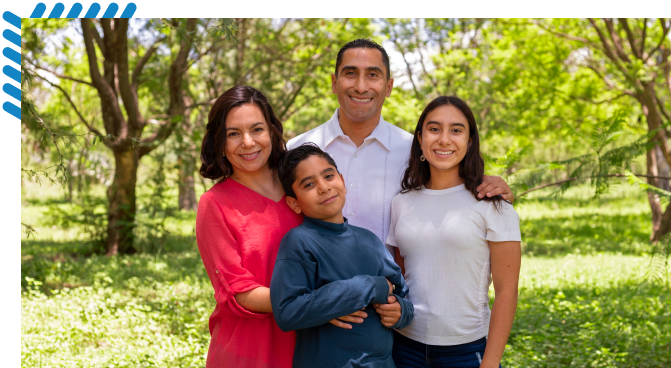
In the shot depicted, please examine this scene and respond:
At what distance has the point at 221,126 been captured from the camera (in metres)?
2.39

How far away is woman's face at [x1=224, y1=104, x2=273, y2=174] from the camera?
2.37m

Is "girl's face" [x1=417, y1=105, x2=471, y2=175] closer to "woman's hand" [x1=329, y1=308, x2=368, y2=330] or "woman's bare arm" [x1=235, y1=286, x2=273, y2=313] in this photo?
"woman's hand" [x1=329, y1=308, x2=368, y2=330]

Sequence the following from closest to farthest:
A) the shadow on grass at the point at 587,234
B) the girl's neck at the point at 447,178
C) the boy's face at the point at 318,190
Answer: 1. the boy's face at the point at 318,190
2. the girl's neck at the point at 447,178
3. the shadow on grass at the point at 587,234

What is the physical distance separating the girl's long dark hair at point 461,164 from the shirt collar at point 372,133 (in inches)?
11.0

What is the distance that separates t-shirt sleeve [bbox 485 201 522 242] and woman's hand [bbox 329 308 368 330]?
2.16 feet

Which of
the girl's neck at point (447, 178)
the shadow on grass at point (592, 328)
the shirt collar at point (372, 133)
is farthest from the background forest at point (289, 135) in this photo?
the girl's neck at point (447, 178)

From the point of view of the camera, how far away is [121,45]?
9.30m

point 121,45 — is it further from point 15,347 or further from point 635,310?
point 635,310

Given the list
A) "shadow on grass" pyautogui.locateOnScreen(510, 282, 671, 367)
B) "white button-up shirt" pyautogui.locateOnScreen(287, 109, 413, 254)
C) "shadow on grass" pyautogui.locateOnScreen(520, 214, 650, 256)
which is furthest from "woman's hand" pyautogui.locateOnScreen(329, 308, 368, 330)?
"shadow on grass" pyautogui.locateOnScreen(520, 214, 650, 256)

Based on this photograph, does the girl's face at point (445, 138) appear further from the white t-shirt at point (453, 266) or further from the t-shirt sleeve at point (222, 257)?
the t-shirt sleeve at point (222, 257)

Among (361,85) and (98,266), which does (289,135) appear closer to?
(98,266)

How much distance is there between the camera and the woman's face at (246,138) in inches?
93.3

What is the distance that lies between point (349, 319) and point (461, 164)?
0.93 meters

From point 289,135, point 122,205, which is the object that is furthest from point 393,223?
point 289,135
